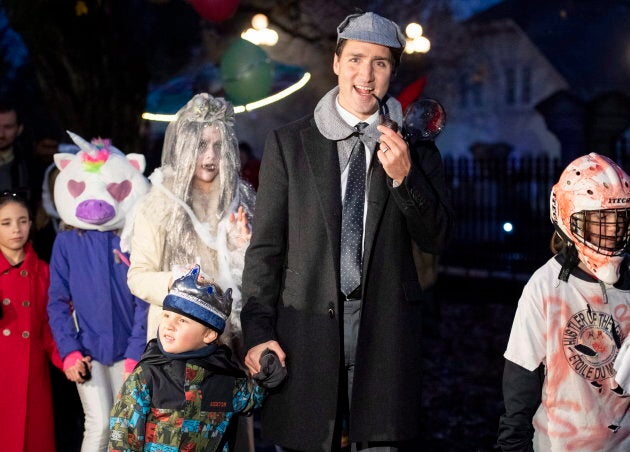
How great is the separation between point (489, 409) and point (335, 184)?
17.3 ft

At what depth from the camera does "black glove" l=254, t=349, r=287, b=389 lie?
4117 mm

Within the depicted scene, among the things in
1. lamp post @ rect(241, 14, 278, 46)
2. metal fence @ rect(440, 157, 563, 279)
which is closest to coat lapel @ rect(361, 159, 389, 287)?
lamp post @ rect(241, 14, 278, 46)

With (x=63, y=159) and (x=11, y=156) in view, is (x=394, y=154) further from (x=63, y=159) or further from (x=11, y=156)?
(x=11, y=156)

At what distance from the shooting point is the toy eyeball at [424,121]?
4363 millimetres

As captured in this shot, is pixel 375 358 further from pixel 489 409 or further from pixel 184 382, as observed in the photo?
pixel 489 409

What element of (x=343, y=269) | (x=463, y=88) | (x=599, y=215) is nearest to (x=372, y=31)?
(x=343, y=269)

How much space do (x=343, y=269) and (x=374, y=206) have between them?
11.0 inches

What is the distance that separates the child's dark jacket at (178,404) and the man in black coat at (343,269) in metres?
0.32

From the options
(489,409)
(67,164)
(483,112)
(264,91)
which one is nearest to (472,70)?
(483,112)

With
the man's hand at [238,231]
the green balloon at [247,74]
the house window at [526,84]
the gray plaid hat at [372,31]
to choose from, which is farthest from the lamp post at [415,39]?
the house window at [526,84]

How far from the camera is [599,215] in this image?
3879 millimetres

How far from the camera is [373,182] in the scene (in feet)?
13.8

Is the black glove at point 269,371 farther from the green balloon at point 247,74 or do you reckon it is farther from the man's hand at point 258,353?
the green balloon at point 247,74

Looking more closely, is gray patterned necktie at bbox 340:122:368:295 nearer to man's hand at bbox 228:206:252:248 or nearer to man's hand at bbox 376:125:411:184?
man's hand at bbox 376:125:411:184
